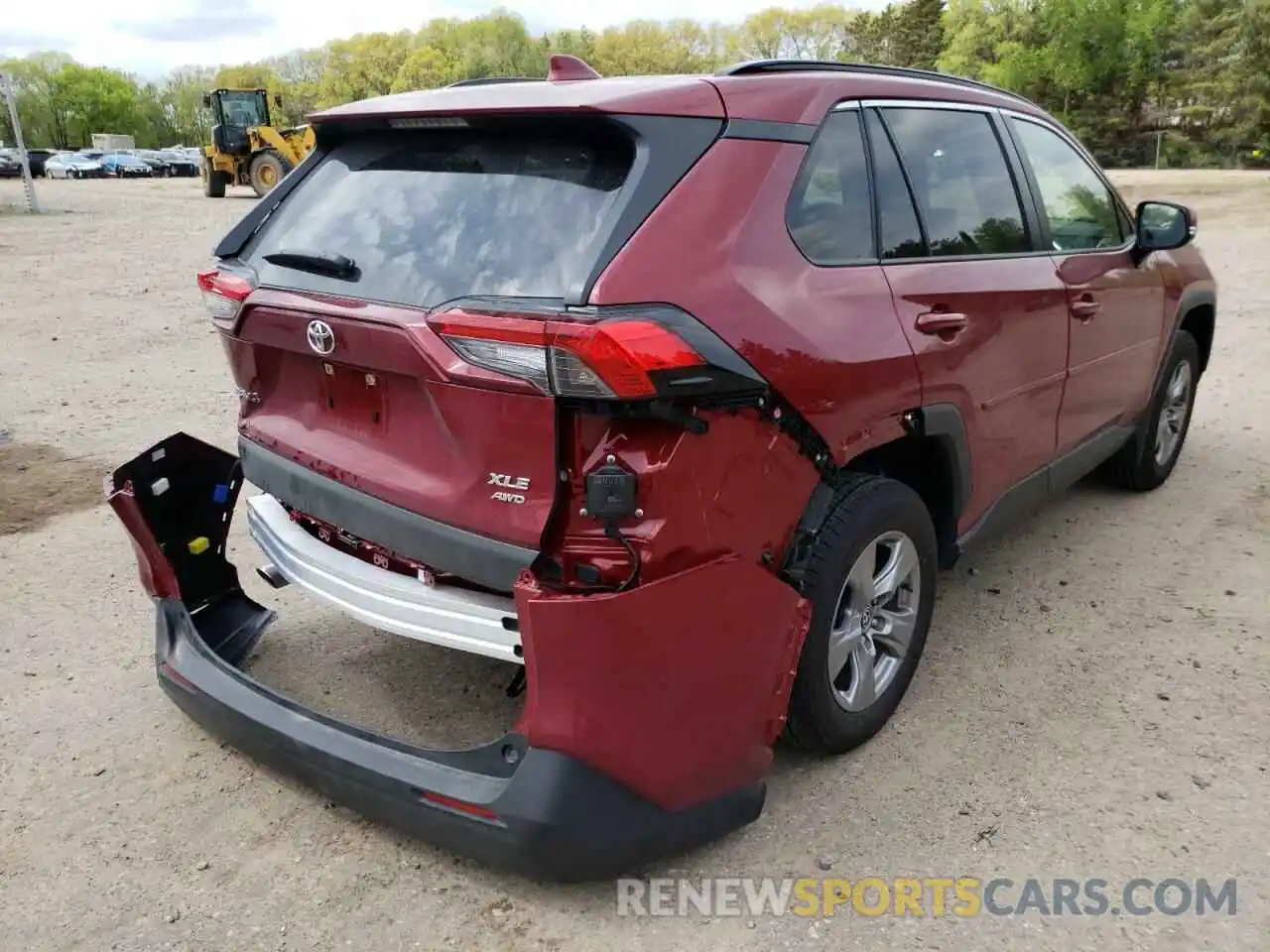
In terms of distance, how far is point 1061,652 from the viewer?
367 cm

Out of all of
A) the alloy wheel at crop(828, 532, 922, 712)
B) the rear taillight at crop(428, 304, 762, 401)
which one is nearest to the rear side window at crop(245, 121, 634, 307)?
the rear taillight at crop(428, 304, 762, 401)

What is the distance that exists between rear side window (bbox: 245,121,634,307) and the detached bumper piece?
3.40 feet

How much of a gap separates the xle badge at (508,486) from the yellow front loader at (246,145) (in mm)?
29063

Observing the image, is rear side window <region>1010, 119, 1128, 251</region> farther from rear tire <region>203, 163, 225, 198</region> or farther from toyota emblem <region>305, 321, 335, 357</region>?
rear tire <region>203, 163, 225, 198</region>

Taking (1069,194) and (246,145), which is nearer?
(1069,194)

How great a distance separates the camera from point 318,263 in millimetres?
2693

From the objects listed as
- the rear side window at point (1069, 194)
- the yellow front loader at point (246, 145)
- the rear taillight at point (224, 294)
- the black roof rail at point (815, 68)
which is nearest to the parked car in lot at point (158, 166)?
the yellow front loader at point (246, 145)

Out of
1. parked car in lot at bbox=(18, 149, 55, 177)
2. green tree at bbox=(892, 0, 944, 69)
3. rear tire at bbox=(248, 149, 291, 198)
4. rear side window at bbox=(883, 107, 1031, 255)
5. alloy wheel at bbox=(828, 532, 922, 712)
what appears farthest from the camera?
green tree at bbox=(892, 0, 944, 69)

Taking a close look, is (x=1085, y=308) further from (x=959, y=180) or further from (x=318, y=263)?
(x=318, y=263)

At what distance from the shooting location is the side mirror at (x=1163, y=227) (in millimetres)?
4309

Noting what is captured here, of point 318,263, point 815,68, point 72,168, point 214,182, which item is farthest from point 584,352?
point 72,168

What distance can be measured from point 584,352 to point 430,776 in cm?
109

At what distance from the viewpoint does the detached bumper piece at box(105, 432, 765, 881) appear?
2279mm

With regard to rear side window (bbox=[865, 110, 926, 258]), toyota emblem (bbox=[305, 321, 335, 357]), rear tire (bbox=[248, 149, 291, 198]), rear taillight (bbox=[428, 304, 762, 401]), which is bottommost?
rear tire (bbox=[248, 149, 291, 198])
